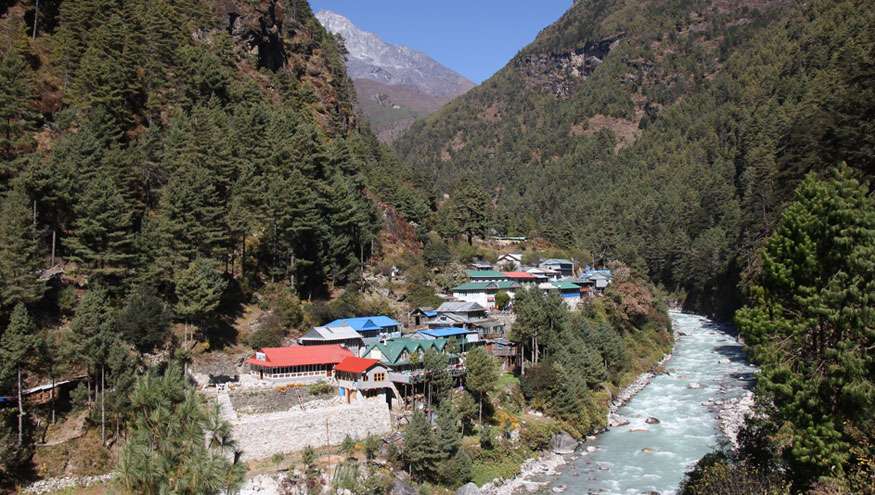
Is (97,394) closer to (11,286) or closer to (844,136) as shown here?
(11,286)

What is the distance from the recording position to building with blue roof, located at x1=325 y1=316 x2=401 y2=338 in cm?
4578

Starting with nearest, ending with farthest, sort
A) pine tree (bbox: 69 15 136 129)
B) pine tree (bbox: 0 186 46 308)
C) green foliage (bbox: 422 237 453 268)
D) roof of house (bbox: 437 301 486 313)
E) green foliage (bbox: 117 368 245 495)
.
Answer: green foliage (bbox: 117 368 245 495)
pine tree (bbox: 0 186 46 308)
pine tree (bbox: 69 15 136 129)
roof of house (bbox: 437 301 486 313)
green foliage (bbox: 422 237 453 268)

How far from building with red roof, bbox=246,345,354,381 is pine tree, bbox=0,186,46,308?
511 inches

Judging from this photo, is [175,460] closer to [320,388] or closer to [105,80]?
[320,388]

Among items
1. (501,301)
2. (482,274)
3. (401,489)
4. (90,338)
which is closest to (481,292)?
(501,301)

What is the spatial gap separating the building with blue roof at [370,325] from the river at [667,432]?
17.0m

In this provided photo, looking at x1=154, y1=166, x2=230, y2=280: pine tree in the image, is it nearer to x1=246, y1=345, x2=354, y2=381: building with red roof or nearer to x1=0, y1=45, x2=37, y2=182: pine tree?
x1=246, y1=345, x2=354, y2=381: building with red roof

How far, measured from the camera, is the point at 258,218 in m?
47.5

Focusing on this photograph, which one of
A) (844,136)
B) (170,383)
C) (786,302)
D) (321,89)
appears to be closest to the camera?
(170,383)

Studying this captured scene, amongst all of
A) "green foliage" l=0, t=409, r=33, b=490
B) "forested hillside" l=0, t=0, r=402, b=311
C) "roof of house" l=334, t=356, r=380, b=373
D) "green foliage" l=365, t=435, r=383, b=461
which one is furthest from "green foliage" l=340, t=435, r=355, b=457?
"green foliage" l=0, t=409, r=33, b=490

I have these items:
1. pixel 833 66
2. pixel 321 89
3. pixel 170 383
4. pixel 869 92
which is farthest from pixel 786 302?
pixel 833 66

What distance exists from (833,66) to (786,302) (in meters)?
105

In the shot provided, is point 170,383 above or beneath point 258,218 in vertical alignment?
beneath

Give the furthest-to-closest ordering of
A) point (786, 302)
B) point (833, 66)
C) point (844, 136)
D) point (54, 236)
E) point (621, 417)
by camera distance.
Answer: point (833, 66) < point (621, 417) < point (844, 136) < point (54, 236) < point (786, 302)
